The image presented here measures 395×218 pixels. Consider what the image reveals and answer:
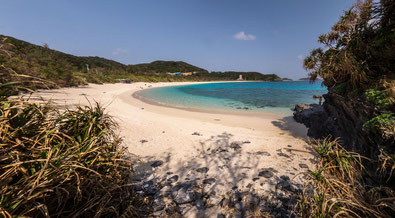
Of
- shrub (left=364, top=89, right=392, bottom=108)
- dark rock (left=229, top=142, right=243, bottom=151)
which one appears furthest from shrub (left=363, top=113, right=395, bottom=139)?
dark rock (left=229, top=142, right=243, bottom=151)

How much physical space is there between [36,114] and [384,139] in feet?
19.3

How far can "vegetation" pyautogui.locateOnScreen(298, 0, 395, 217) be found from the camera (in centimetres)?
186

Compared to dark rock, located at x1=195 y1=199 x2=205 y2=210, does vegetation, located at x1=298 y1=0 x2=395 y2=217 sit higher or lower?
higher

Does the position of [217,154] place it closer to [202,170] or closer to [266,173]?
[202,170]

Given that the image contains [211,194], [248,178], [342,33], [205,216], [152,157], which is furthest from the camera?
[342,33]

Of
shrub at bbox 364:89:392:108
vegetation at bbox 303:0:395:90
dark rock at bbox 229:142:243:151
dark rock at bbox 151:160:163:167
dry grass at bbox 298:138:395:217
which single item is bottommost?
dark rock at bbox 151:160:163:167

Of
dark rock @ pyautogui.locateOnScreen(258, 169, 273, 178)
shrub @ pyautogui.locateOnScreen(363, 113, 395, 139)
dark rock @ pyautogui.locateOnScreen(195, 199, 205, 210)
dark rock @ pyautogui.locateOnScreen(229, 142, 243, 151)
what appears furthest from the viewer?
dark rock @ pyautogui.locateOnScreen(229, 142, 243, 151)

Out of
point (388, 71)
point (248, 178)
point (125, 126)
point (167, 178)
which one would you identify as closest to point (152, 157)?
point (167, 178)

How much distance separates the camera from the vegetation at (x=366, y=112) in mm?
1859

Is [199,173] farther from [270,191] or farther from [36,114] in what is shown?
[36,114]

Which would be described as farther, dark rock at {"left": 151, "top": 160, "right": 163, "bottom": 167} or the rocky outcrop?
dark rock at {"left": 151, "top": 160, "right": 163, "bottom": 167}

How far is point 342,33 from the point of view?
5113 mm

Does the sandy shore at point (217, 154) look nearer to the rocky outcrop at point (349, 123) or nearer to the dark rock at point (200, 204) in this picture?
the dark rock at point (200, 204)

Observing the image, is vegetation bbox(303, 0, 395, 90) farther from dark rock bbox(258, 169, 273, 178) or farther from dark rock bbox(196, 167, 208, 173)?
dark rock bbox(196, 167, 208, 173)
